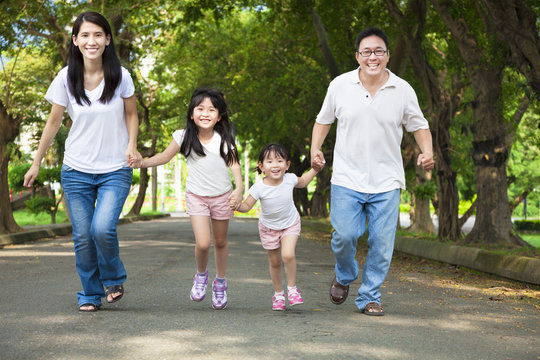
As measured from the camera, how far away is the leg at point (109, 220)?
5.74 metres

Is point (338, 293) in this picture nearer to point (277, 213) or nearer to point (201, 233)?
point (277, 213)

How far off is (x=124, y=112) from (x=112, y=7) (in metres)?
13.7

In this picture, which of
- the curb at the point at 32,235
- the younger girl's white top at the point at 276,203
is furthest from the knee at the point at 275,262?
the curb at the point at 32,235

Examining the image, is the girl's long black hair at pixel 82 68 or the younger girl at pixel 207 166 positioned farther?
the younger girl at pixel 207 166

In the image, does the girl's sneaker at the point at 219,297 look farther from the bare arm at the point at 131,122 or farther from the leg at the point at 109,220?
the bare arm at the point at 131,122

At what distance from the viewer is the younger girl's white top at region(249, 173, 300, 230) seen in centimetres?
604

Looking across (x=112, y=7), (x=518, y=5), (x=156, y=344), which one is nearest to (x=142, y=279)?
(x=156, y=344)

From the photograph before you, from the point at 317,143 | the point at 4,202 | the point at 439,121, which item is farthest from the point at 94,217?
the point at 4,202

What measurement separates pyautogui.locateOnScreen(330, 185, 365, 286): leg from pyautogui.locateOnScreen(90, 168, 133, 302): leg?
1.64 meters

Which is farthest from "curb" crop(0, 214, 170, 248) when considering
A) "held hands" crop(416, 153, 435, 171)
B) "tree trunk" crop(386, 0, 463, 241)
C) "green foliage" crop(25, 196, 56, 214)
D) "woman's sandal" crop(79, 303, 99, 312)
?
"held hands" crop(416, 153, 435, 171)

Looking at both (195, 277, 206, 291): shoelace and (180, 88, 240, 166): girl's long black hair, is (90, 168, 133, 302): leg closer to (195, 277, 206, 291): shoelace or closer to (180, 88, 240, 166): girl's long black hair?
(180, 88, 240, 166): girl's long black hair

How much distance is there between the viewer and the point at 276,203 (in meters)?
6.05

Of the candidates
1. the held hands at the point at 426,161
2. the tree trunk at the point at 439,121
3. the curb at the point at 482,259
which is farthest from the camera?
the tree trunk at the point at 439,121

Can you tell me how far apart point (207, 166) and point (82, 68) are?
1246 millimetres
